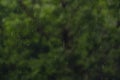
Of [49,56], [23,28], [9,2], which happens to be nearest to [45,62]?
[49,56]

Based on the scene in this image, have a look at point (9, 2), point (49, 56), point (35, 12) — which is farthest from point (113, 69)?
point (9, 2)

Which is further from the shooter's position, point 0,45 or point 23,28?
point 0,45

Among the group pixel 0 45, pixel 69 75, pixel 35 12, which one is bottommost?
pixel 69 75

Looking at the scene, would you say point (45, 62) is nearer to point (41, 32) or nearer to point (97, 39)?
point (41, 32)

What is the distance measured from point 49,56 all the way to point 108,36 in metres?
1.25

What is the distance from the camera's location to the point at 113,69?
8.09 m

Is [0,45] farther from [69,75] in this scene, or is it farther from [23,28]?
[69,75]

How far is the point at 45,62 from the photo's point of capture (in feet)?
25.6

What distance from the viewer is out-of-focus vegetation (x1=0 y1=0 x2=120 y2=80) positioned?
25.3 ft

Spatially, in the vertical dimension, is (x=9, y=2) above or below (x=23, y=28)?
above

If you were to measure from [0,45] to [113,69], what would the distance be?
2.38 meters

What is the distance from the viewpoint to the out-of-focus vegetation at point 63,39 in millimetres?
7723

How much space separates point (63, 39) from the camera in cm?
800

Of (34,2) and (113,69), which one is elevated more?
(34,2)
